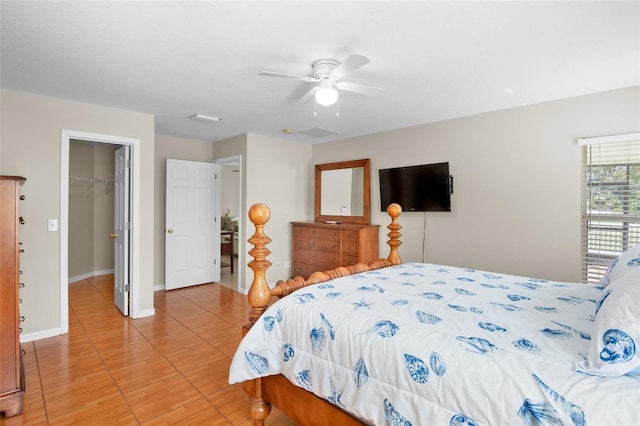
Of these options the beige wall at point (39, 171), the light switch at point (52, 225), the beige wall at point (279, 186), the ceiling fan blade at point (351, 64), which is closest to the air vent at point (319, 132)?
the beige wall at point (279, 186)

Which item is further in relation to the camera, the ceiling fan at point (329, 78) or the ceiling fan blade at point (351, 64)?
the ceiling fan at point (329, 78)

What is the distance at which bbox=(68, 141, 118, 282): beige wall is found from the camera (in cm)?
555

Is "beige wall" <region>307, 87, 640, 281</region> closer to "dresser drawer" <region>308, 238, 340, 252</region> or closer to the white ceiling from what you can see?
the white ceiling

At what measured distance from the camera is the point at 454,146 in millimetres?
3949

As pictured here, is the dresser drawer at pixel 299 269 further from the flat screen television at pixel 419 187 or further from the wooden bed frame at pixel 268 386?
the wooden bed frame at pixel 268 386

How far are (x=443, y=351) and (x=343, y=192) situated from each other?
4102mm

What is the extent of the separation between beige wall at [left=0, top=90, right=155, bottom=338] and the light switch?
0.03 m

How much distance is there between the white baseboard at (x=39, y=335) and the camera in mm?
3113

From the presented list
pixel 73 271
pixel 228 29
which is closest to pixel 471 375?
pixel 228 29

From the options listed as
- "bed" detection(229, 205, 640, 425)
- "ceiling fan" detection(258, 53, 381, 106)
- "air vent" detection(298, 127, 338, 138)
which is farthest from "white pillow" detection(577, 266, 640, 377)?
"air vent" detection(298, 127, 338, 138)

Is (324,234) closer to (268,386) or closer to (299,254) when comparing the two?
(299,254)

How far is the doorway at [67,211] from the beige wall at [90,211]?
7.83ft

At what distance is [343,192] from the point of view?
5188 millimetres

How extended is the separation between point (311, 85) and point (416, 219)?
229 cm
